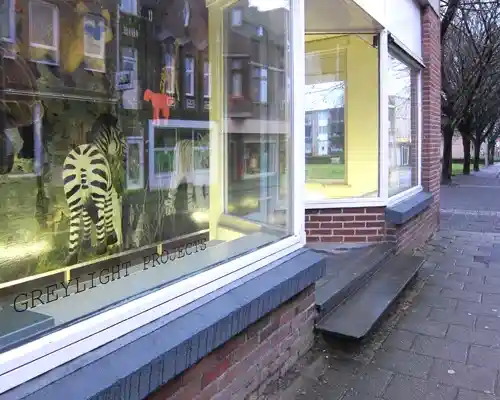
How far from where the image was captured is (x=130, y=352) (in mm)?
1927

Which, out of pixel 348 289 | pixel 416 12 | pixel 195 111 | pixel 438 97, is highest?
pixel 416 12

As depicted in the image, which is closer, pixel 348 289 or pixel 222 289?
pixel 222 289

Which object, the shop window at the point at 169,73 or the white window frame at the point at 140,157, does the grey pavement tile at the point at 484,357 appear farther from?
the shop window at the point at 169,73

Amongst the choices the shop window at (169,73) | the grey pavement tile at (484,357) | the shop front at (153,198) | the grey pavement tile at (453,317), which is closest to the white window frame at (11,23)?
the shop front at (153,198)

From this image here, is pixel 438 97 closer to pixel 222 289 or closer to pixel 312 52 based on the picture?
pixel 312 52

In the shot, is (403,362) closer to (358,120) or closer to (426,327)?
(426,327)

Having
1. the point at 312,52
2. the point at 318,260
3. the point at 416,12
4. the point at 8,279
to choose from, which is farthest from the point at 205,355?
the point at 416,12

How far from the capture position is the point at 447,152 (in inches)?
832

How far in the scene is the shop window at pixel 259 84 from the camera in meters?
3.99

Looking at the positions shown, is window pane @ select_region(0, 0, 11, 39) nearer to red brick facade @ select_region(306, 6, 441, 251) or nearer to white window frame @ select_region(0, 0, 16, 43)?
white window frame @ select_region(0, 0, 16, 43)

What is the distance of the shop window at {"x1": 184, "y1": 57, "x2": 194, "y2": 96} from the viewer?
4.20m

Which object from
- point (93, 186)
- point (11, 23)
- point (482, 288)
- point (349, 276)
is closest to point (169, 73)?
point (93, 186)

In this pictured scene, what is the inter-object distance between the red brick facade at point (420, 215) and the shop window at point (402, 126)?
0.24 meters

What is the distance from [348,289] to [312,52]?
12.3 feet
